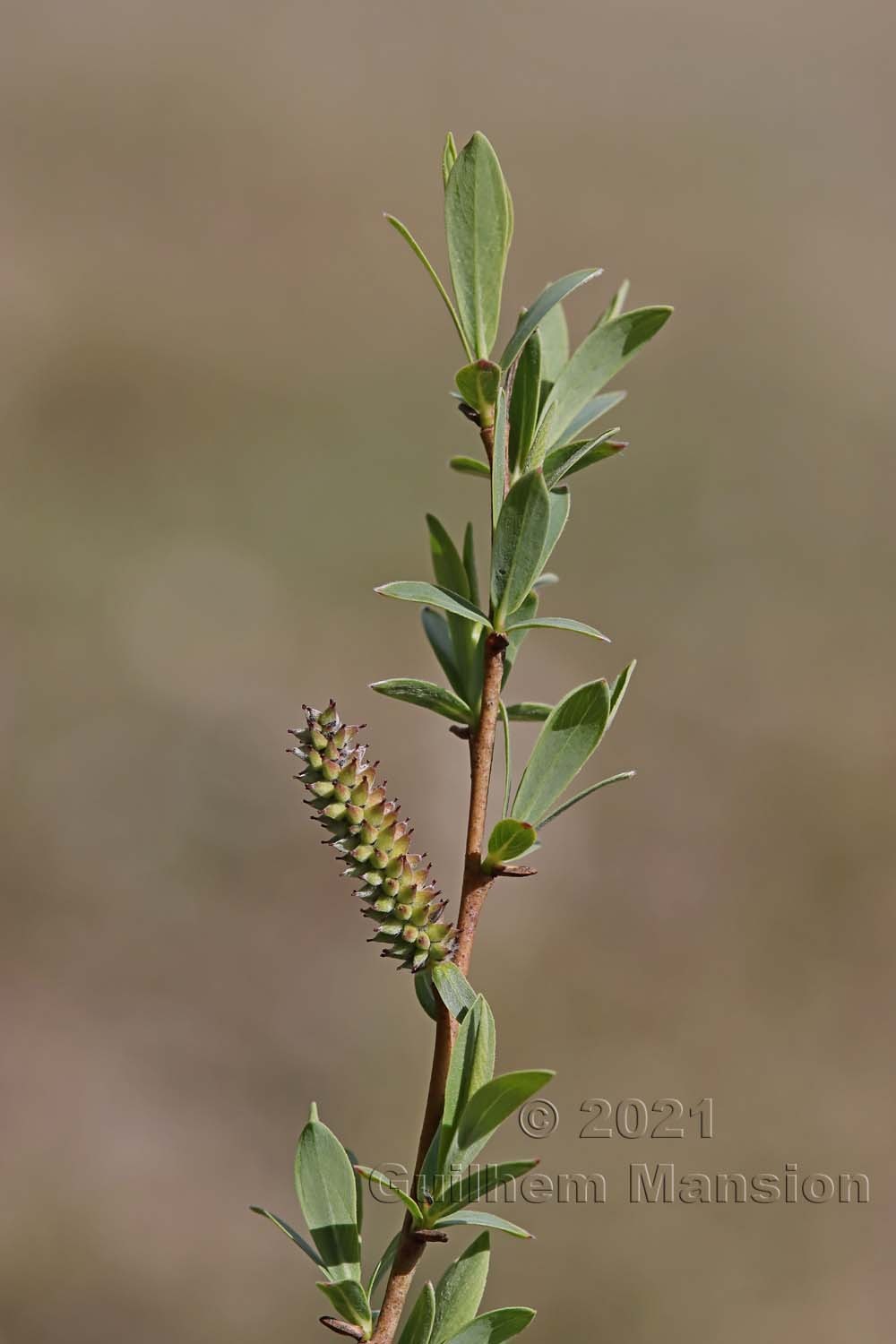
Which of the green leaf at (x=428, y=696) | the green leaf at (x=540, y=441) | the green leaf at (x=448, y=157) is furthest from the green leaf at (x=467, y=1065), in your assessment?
the green leaf at (x=448, y=157)

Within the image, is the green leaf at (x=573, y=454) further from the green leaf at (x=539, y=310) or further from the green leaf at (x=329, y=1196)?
the green leaf at (x=329, y=1196)

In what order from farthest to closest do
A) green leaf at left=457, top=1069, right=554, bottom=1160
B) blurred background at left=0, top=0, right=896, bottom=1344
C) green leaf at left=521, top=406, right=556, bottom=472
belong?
1. blurred background at left=0, top=0, right=896, bottom=1344
2. green leaf at left=521, top=406, right=556, bottom=472
3. green leaf at left=457, top=1069, right=554, bottom=1160

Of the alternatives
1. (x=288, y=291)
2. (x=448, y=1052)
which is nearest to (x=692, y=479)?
(x=288, y=291)

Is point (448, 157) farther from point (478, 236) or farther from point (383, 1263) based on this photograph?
point (383, 1263)

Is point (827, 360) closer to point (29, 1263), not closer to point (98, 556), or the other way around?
point (98, 556)

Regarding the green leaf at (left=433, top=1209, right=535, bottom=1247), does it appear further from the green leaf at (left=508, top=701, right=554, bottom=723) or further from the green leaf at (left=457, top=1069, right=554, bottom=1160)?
the green leaf at (left=508, top=701, right=554, bottom=723)

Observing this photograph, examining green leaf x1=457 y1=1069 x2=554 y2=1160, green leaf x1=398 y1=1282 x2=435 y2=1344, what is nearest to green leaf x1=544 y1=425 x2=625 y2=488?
green leaf x1=457 y1=1069 x2=554 y2=1160

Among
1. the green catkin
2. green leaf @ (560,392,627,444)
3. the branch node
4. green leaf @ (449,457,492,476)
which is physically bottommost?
the branch node
